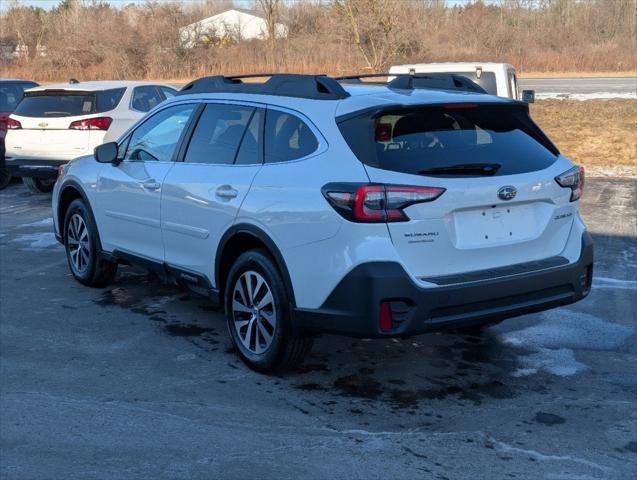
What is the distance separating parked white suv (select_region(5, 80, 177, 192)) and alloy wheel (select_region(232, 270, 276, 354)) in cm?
722

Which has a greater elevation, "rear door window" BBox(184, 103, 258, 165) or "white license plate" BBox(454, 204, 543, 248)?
"rear door window" BBox(184, 103, 258, 165)

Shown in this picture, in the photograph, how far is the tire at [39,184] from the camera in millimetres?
13117

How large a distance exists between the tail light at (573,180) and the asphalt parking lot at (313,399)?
1095mm

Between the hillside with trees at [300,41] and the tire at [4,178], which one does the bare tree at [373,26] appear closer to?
the hillside with trees at [300,41]

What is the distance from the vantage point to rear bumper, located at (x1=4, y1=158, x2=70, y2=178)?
11.9m

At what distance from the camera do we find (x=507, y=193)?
15.1ft

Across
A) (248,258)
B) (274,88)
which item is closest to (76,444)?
(248,258)

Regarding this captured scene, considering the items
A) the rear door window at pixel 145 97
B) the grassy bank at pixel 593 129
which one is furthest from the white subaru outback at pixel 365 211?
the grassy bank at pixel 593 129

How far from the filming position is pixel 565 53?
45094 mm

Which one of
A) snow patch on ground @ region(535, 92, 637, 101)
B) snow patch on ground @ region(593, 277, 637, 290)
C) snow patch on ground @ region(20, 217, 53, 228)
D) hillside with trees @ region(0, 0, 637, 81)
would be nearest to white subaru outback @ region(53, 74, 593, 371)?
snow patch on ground @ region(593, 277, 637, 290)

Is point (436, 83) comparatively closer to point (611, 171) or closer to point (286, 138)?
point (286, 138)

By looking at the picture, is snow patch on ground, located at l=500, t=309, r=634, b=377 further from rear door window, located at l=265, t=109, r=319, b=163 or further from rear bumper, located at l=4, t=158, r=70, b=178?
rear bumper, located at l=4, t=158, r=70, b=178

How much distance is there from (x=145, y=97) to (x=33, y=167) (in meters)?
2.07

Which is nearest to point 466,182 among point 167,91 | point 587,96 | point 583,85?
point 167,91
